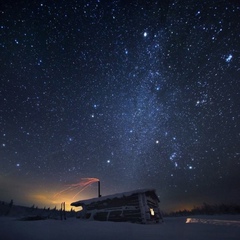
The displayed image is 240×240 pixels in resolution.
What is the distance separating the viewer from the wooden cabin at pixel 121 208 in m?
11.7

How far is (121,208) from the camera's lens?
41.9ft

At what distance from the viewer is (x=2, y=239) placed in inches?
166

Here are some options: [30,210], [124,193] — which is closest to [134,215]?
[124,193]

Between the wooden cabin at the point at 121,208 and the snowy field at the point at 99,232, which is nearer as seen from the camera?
the snowy field at the point at 99,232

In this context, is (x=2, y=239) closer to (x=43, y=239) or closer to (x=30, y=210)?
(x=43, y=239)

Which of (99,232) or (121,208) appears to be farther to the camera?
(121,208)

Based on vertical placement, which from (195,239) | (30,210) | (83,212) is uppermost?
(30,210)

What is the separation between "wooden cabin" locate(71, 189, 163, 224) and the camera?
11702mm

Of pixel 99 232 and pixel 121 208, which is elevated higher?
pixel 121 208

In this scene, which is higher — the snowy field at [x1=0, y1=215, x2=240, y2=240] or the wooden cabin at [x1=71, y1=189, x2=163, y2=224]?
the wooden cabin at [x1=71, y1=189, x2=163, y2=224]

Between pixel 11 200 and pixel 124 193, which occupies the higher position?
pixel 11 200

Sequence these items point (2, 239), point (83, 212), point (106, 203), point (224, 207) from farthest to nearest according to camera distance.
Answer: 1. point (224, 207)
2. point (83, 212)
3. point (106, 203)
4. point (2, 239)

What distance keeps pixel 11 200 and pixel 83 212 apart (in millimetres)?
34242

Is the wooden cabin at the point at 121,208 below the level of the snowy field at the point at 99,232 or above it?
above
